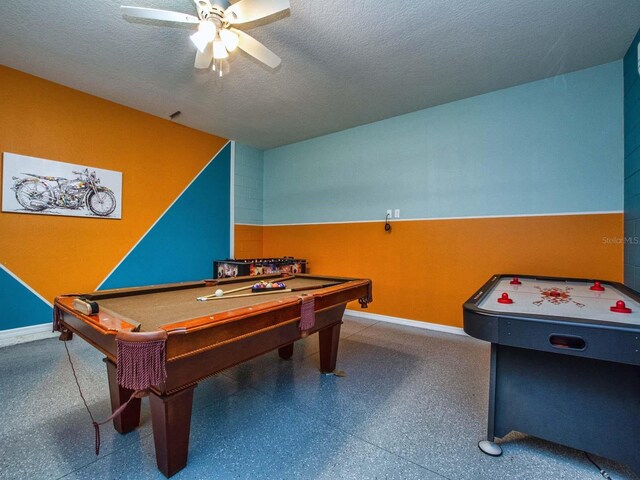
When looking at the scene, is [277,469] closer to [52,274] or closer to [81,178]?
[52,274]

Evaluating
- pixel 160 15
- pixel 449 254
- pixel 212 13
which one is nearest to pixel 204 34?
pixel 212 13

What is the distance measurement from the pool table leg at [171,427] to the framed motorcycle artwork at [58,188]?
296cm

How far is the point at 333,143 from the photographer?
444 centimetres

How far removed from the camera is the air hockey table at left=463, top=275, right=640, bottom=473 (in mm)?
1160

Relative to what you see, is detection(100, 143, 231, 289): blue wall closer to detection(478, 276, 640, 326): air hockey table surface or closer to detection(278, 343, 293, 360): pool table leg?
detection(278, 343, 293, 360): pool table leg

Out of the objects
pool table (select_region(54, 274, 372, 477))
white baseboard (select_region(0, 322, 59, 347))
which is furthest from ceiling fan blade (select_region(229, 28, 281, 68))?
white baseboard (select_region(0, 322, 59, 347))

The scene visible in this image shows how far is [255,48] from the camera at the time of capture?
2.10 metres

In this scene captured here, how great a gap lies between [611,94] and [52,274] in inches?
225

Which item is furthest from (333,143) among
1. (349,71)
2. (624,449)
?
(624,449)

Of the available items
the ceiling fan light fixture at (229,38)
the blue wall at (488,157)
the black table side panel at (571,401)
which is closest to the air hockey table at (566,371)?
the black table side panel at (571,401)

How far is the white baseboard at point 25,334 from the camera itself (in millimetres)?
2846

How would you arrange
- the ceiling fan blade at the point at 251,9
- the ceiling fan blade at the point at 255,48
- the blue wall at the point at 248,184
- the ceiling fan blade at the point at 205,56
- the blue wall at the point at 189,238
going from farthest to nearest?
the blue wall at the point at 248,184 → the blue wall at the point at 189,238 → the ceiling fan blade at the point at 205,56 → the ceiling fan blade at the point at 255,48 → the ceiling fan blade at the point at 251,9

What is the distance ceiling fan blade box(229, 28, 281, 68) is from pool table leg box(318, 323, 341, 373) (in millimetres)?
2072

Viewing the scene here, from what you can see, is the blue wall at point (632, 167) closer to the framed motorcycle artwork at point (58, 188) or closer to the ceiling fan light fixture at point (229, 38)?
the ceiling fan light fixture at point (229, 38)
